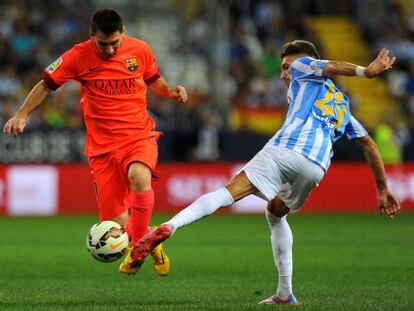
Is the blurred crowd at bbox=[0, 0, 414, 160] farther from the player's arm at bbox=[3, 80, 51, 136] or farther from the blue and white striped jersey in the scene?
the blue and white striped jersey

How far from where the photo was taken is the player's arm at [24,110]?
8.76 m

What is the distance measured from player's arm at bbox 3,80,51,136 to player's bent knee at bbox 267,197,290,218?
2.02 m

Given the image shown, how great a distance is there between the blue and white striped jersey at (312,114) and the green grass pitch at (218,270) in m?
1.22

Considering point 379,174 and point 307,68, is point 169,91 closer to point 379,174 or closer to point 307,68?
point 307,68

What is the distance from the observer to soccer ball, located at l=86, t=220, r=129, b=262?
8742mm

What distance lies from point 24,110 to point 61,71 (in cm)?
56

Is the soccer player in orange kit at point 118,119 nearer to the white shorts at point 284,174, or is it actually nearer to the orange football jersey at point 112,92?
the orange football jersey at point 112,92

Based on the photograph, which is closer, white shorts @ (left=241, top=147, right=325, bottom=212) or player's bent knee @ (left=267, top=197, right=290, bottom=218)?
white shorts @ (left=241, top=147, right=325, bottom=212)

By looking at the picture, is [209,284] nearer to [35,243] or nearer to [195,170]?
[35,243]

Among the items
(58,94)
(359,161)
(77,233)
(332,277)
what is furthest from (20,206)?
(332,277)

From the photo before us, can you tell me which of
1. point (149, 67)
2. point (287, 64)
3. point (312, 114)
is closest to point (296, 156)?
point (312, 114)

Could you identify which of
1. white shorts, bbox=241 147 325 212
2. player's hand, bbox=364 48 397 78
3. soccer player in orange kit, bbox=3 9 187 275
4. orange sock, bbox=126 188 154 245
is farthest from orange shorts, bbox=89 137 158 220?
player's hand, bbox=364 48 397 78

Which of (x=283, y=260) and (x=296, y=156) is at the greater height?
(x=296, y=156)

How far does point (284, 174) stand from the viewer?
328 inches
